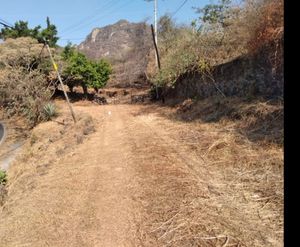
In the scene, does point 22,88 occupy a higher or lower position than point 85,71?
lower

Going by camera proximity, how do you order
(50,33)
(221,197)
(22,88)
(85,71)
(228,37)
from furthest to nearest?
(50,33) → (85,71) → (22,88) → (228,37) → (221,197)

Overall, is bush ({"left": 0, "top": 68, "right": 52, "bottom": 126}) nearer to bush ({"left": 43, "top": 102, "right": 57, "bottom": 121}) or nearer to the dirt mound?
bush ({"left": 43, "top": 102, "right": 57, "bottom": 121})

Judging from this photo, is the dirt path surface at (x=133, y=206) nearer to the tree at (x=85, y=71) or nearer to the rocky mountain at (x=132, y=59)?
the tree at (x=85, y=71)

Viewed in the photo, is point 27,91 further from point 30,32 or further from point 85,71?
point 30,32

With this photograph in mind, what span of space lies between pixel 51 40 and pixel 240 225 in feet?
132

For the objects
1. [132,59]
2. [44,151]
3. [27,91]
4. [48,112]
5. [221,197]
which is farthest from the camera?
[132,59]

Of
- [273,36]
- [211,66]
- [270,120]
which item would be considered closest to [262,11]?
[273,36]

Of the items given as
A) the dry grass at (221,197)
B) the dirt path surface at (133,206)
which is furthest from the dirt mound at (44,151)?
the dry grass at (221,197)

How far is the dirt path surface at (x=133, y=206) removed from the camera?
204 inches

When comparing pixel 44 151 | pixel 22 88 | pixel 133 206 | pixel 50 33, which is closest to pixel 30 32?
pixel 50 33

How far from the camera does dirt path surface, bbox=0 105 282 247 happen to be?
518 cm

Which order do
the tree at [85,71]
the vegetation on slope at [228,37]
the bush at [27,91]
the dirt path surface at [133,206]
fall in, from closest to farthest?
the dirt path surface at [133,206]
the vegetation on slope at [228,37]
the bush at [27,91]
the tree at [85,71]

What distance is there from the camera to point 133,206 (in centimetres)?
658

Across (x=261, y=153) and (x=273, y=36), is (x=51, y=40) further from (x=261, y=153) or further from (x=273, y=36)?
(x=261, y=153)
